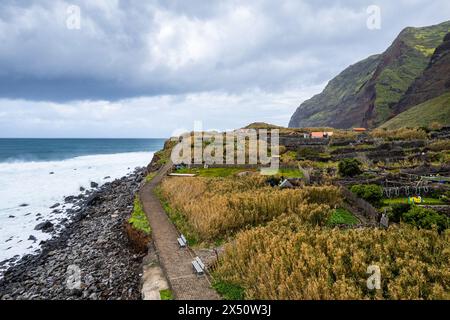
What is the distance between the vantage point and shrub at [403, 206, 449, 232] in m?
11.2

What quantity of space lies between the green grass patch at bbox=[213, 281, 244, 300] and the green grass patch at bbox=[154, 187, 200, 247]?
150 inches

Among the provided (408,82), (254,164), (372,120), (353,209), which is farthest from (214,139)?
(408,82)

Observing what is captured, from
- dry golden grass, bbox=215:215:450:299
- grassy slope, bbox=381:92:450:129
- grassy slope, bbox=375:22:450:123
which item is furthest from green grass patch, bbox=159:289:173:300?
grassy slope, bbox=375:22:450:123

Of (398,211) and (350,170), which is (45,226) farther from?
(350,170)

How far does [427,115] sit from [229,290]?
266 feet

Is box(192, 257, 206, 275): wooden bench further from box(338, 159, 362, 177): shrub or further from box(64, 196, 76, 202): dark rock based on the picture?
box(64, 196, 76, 202): dark rock

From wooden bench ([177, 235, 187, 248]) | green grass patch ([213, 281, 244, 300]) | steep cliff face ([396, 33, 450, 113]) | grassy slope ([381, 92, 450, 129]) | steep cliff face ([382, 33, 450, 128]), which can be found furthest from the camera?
steep cliff face ([396, 33, 450, 113])

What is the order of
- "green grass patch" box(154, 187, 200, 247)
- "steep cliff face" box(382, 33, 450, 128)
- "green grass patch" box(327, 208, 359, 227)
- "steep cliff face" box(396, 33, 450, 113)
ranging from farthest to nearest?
"steep cliff face" box(396, 33, 450, 113), "steep cliff face" box(382, 33, 450, 128), "green grass patch" box(327, 208, 359, 227), "green grass patch" box(154, 187, 200, 247)

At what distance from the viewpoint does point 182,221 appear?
15.3 metres

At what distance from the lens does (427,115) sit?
7131 cm

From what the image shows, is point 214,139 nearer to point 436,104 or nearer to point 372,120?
point 436,104

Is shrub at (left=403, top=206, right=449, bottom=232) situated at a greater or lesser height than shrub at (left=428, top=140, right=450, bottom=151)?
lesser

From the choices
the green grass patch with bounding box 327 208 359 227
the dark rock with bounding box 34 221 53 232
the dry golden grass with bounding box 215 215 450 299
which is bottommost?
the dark rock with bounding box 34 221 53 232

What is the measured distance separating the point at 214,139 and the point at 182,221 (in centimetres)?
3695
